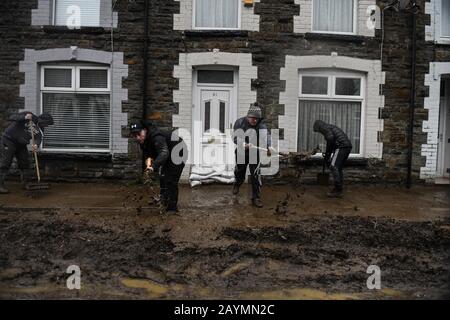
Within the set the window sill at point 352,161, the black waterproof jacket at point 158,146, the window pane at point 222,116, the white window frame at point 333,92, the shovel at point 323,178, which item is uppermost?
the white window frame at point 333,92

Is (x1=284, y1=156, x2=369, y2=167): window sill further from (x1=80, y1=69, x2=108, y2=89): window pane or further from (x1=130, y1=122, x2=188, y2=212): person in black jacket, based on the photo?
(x1=80, y1=69, x2=108, y2=89): window pane

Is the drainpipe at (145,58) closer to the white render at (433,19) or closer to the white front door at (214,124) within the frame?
the white front door at (214,124)

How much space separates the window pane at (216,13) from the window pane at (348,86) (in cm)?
312

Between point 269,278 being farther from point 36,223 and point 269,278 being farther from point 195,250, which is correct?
point 36,223

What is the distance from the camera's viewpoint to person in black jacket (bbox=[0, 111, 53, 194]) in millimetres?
9125

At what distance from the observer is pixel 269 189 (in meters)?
10.0

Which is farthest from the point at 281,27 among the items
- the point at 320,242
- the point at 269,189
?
the point at 320,242

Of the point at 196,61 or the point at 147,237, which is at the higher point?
the point at 196,61

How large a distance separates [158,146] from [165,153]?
0.57 feet

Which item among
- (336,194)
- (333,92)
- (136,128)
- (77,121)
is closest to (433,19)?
(333,92)

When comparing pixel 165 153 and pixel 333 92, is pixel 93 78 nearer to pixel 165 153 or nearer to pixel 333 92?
pixel 165 153

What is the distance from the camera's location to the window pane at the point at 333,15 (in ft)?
35.3

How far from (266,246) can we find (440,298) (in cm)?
224

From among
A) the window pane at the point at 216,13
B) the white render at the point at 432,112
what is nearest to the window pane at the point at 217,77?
the window pane at the point at 216,13
